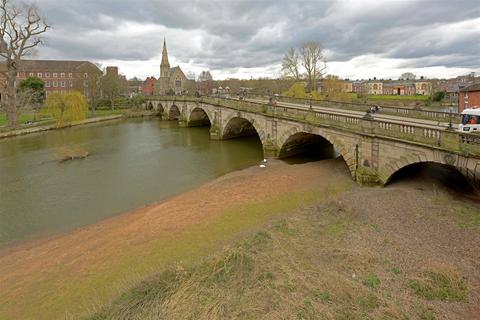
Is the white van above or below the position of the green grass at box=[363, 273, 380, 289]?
above

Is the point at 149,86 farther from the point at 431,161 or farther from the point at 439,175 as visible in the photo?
the point at 431,161

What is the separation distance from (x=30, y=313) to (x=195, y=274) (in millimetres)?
4398

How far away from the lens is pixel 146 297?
23.7 ft

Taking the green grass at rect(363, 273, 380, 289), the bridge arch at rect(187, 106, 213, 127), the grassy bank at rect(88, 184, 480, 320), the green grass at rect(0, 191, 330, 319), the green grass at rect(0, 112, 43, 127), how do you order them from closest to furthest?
1. the grassy bank at rect(88, 184, 480, 320)
2. the green grass at rect(363, 273, 380, 289)
3. the green grass at rect(0, 191, 330, 319)
4. the green grass at rect(0, 112, 43, 127)
5. the bridge arch at rect(187, 106, 213, 127)

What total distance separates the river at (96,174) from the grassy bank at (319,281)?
8.85 m

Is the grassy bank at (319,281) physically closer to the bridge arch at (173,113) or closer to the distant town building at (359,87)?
the bridge arch at (173,113)

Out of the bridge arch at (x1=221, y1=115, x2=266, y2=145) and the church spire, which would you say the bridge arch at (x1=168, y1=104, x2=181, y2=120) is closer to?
the bridge arch at (x1=221, y1=115, x2=266, y2=145)

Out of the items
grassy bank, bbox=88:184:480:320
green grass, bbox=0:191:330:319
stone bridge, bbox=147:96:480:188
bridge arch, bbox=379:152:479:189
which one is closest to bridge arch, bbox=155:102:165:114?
stone bridge, bbox=147:96:480:188

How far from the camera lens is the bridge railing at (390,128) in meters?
11.8

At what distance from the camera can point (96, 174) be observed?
74.7 feet

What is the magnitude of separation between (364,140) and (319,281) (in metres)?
10.6

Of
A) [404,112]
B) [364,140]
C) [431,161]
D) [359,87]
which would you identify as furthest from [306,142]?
[359,87]

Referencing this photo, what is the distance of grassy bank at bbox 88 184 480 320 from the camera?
645 cm

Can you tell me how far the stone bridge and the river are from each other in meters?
3.27
